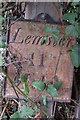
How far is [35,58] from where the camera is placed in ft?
3.43

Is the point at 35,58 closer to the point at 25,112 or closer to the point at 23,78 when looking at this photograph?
the point at 23,78

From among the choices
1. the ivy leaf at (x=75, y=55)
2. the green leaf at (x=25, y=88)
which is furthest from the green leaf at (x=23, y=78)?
the ivy leaf at (x=75, y=55)

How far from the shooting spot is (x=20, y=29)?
102 cm

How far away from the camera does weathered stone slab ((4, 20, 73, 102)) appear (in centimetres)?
103

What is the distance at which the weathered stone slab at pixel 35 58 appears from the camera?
1028 millimetres

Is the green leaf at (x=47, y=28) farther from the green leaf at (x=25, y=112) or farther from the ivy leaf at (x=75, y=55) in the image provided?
the green leaf at (x=25, y=112)

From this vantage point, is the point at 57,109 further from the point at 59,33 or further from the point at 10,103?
the point at 59,33

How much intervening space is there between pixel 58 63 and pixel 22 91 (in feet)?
0.51

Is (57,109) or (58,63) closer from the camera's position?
(58,63)

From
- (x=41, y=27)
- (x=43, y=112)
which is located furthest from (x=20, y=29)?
(x=43, y=112)

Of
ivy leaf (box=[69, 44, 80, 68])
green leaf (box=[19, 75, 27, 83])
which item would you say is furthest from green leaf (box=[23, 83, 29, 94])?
ivy leaf (box=[69, 44, 80, 68])

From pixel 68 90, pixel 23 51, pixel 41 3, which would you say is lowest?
pixel 68 90

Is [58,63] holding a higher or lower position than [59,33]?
lower

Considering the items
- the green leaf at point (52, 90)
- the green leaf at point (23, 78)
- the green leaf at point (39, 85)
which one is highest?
the green leaf at point (23, 78)
